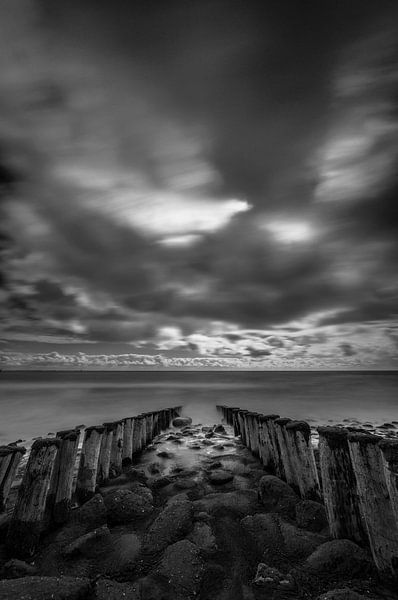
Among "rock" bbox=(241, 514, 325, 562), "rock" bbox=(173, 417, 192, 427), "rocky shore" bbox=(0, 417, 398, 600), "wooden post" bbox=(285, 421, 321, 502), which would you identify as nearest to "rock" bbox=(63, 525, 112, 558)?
"rocky shore" bbox=(0, 417, 398, 600)

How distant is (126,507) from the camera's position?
4.22 m

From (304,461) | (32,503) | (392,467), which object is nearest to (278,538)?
(304,461)

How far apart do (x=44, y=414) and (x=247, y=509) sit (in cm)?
2189

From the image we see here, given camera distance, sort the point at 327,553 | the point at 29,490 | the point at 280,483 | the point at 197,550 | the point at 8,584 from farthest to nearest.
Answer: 1. the point at 280,483
2. the point at 29,490
3. the point at 197,550
4. the point at 327,553
5. the point at 8,584

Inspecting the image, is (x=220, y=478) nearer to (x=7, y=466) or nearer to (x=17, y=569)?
(x=17, y=569)

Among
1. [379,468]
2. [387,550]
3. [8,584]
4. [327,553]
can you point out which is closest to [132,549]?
[8,584]

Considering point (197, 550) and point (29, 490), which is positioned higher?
point (29, 490)

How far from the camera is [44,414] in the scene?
2167cm

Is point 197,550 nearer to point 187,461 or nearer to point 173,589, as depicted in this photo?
point 173,589

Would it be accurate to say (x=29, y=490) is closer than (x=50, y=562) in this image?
No

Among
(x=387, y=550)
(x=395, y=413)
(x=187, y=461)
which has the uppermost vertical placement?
(x=387, y=550)

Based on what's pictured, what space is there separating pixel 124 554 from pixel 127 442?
3.84 meters

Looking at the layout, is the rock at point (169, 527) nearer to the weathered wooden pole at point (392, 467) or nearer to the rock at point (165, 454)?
the weathered wooden pole at point (392, 467)

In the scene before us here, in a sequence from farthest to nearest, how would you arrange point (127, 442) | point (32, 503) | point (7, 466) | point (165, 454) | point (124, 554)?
point (165, 454) < point (127, 442) < point (7, 466) < point (32, 503) < point (124, 554)
